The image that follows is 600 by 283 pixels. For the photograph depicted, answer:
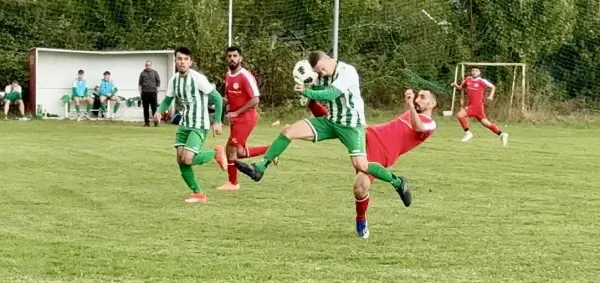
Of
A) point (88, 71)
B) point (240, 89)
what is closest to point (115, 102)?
point (88, 71)

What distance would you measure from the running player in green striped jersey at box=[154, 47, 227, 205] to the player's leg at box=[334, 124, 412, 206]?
232cm

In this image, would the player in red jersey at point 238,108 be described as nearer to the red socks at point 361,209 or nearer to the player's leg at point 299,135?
the player's leg at point 299,135

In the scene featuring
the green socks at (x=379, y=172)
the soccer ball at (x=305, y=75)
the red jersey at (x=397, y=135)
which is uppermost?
the soccer ball at (x=305, y=75)

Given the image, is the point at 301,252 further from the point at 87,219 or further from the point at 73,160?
the point at 73,160

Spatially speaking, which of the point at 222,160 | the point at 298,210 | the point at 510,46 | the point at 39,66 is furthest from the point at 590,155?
the point at 39,66

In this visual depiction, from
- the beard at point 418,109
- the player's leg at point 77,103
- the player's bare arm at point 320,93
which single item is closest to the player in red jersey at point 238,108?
the beard at point 418,109

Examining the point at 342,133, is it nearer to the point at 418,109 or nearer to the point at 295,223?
the point at 418,109

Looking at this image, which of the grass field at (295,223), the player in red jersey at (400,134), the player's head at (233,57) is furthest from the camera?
the player's head at (233,57)

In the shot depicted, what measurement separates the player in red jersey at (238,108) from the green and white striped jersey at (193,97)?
41.7 inches

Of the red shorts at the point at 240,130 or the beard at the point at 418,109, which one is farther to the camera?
the red shorts at the point at 240,130

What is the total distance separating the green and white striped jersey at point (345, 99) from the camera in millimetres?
8758

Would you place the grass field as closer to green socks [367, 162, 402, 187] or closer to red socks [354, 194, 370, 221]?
red socks [354, 194, 370, 221]

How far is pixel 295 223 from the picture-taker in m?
9.35

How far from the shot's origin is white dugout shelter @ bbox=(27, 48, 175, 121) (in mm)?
28922
